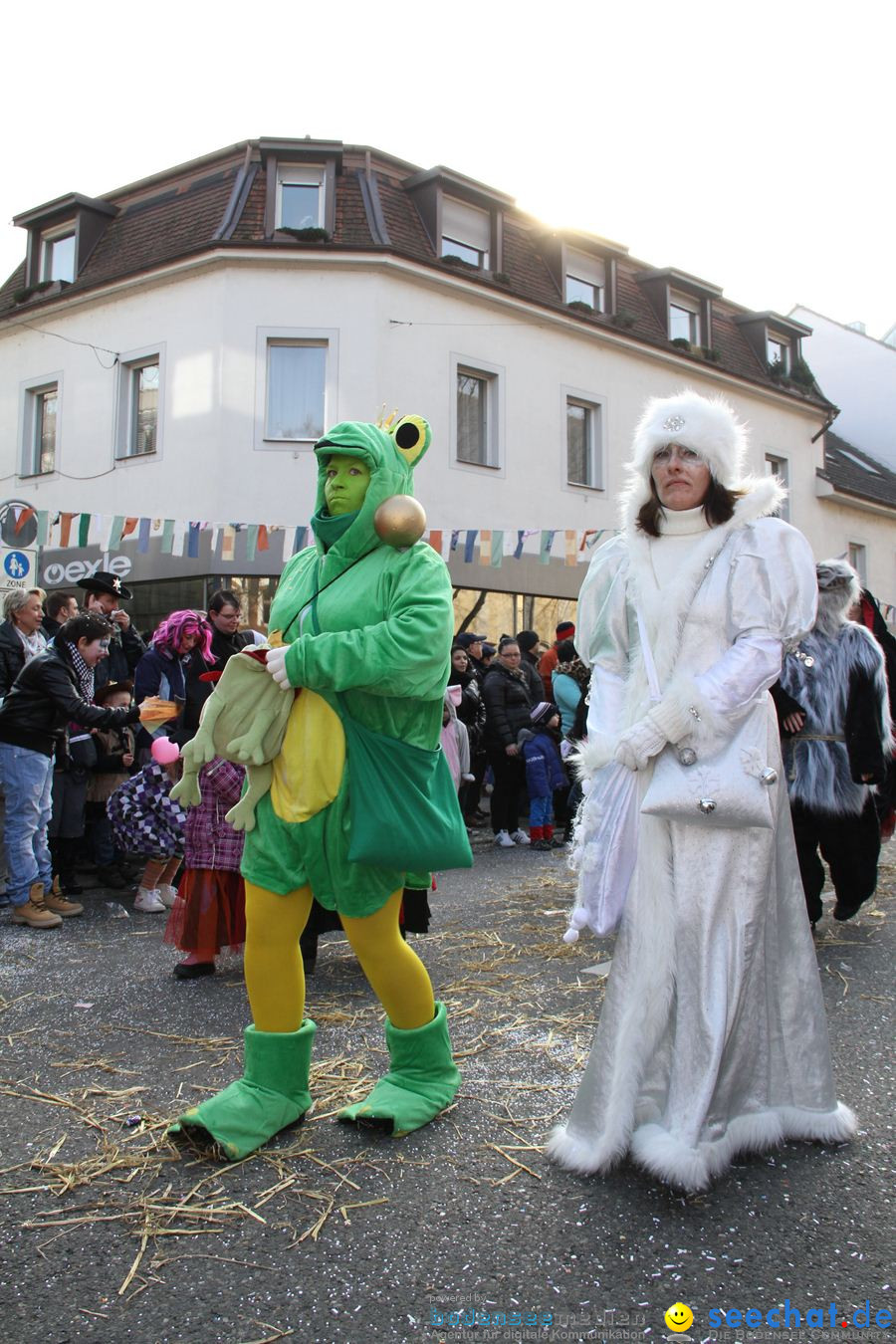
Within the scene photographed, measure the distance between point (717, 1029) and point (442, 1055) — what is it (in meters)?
0.93

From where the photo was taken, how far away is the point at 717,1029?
271 cm

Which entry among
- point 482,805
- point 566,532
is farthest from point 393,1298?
point 566,532

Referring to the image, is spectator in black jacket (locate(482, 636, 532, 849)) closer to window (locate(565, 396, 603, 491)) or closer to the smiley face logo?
the smiley face logo

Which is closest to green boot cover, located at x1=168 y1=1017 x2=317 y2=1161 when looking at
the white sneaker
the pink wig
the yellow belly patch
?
the yellow belly patch

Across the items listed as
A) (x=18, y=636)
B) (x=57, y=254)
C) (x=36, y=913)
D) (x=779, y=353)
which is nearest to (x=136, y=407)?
(x=57, y=254)

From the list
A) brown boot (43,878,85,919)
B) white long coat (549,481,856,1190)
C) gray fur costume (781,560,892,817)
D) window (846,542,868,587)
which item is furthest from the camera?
window (846,542,868,587)

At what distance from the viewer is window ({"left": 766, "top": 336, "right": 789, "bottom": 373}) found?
22297 mm

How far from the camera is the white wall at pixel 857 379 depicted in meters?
28.6

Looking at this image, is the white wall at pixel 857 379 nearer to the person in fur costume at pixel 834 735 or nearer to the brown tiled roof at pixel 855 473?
the brown tiled roof at pixel 855 473

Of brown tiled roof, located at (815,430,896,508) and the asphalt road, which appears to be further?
brown tiled roof, located at (815,430,896,508)

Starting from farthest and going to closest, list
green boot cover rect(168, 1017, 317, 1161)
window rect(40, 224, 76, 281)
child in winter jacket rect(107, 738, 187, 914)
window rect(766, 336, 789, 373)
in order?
window rect(766, 336, 789, 373) < window rect(40, 224, 76, 281) < child in winter jacket rect(107, 738, 187, 914) < green boot cover rect(168, 1017, 317, 1161)

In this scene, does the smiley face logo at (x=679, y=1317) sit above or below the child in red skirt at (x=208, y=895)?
below

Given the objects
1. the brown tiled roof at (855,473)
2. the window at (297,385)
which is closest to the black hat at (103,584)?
the window at (297,385)

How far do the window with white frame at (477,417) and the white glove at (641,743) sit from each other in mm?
14259
